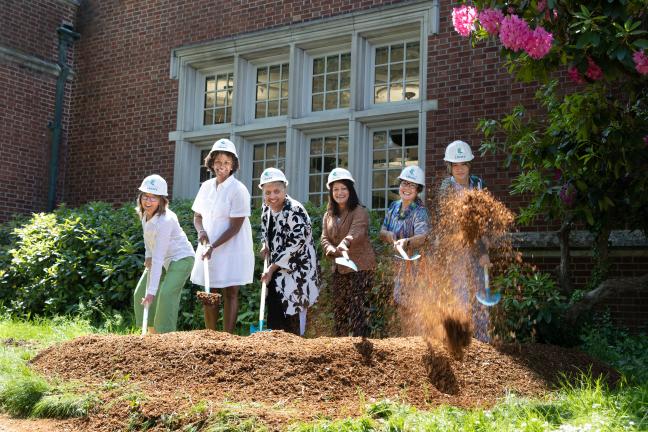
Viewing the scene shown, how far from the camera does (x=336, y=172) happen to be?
6805 millimetres

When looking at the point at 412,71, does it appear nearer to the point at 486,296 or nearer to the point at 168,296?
the point at 486,296

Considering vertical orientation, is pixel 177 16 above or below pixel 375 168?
above

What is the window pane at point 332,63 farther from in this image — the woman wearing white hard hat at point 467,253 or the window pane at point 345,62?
the woman wearing white hard hat at point 467,253

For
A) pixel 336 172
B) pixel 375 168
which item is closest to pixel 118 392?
pixel 336 172

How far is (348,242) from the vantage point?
6.52 m

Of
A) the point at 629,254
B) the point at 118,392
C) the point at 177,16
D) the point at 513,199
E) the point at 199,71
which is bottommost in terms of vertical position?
the point at 118,392

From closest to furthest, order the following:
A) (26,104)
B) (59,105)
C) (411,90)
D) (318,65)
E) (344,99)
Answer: (411,90), (344,99), (318,65), (26,104), (59,105)

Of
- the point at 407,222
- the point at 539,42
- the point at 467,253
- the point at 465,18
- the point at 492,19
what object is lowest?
the point at 467,253

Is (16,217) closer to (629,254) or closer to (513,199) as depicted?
(513,199)

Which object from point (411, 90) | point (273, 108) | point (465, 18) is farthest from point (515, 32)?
point (273, 108)

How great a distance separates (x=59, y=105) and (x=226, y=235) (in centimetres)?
741

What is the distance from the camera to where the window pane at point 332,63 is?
11.1 meters

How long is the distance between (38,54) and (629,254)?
956cm

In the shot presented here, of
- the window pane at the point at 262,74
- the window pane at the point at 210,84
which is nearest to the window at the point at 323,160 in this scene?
the window pane at the point at 262,74
